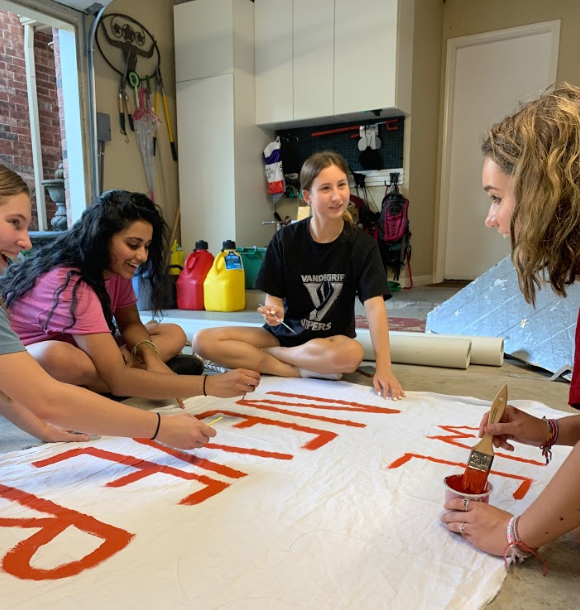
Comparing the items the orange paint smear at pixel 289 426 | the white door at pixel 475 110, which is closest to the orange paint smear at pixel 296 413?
the orange paint smear at pixel 289 426

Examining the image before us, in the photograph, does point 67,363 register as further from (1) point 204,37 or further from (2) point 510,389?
(1) point 204,37

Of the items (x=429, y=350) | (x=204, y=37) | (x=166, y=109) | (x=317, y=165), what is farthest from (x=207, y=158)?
(x=429, y=350)

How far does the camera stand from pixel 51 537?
76 cm

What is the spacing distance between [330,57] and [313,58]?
0.14m

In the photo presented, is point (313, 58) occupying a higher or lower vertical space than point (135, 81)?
higher

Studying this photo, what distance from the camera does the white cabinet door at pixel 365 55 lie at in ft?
11.6

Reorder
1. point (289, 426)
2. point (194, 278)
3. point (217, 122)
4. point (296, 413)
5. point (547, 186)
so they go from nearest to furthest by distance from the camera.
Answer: point (547, 186) → point (289, 426) → point (296, 413) → point (194, 278) → point (217, 122)

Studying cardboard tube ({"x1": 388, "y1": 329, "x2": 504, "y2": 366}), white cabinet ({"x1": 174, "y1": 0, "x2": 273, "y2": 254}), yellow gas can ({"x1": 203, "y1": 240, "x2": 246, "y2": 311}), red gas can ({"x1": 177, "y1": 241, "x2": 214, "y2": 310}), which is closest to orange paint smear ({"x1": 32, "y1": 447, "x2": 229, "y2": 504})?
A: cardboard tube ({"x1": 388, "y1": 329, "x2": 504, "y2": 366})

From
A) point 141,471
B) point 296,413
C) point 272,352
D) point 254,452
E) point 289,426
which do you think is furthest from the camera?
point 272,352

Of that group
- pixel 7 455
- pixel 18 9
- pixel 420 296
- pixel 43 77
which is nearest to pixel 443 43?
pixel 420 296

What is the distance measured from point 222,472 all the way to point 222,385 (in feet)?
0.87

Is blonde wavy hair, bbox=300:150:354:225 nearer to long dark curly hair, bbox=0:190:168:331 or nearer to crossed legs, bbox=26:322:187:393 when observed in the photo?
long dark curly hair, bbox=0:190:168:331

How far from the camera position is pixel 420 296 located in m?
3.73

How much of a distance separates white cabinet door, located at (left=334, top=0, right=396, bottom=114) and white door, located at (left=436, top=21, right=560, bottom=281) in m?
1.15
